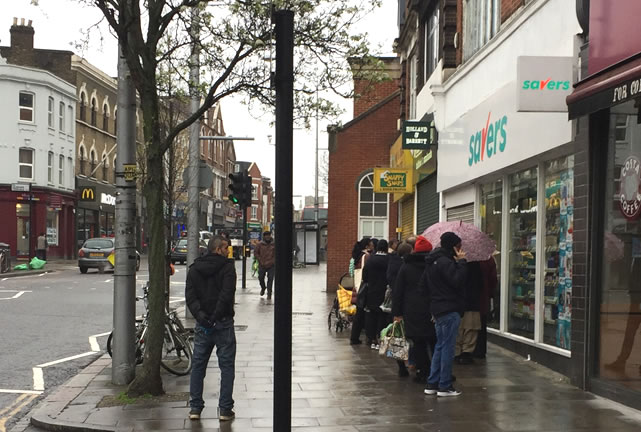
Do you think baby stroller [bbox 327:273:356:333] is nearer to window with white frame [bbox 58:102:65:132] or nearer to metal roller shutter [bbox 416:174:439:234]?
metal roller shutter [bbox 416:174:439:234]

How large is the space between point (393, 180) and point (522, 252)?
937 centimetres

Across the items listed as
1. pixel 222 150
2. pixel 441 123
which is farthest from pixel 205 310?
pixel 222 150

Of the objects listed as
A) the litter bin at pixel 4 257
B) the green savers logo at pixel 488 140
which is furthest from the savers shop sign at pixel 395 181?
the litter bin at pixel 4 257

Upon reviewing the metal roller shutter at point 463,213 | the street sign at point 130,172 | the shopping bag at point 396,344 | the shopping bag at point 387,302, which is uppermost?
the street sign at point 130,172

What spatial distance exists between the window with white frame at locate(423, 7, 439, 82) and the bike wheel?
32.8ft

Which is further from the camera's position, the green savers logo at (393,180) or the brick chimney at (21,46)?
the brick chimney at (21,46)

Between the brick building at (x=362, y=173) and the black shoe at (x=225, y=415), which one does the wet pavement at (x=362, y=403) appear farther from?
the brick building at (x=362, y=173)

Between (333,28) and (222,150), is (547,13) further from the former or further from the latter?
(222,150)

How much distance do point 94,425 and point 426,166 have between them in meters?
12.2

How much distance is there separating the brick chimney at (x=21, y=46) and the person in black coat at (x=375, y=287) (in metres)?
39.6

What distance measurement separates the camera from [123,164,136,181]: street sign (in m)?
8.72

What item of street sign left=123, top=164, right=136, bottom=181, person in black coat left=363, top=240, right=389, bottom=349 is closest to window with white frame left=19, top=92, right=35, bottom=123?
person in black coat left=363, top=240, right=389, bottom=349

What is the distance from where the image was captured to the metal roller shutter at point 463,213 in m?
13.9

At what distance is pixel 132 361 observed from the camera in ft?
29.2
